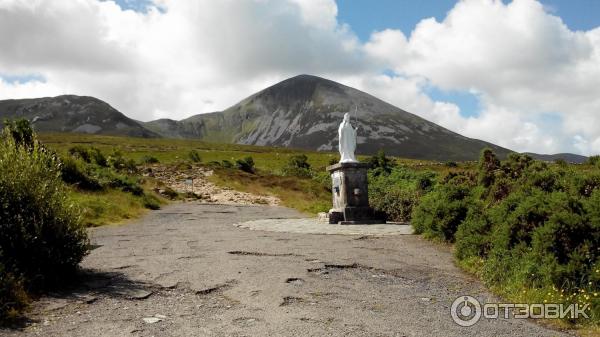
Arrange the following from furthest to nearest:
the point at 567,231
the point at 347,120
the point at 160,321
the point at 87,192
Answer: the point at 87,192
the point at 347,120
the point at 567,231
the point at 160,321

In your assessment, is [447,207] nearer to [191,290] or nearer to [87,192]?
[191,290]

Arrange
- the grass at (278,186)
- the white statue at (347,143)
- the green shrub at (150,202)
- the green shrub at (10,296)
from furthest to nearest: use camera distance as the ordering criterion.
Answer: the grass at (278,186)
the green shrub at (150,202)
the white statue at (347,143)
the green shrub at (10,296)

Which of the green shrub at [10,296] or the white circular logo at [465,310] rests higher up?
the green shrub at [10,296]

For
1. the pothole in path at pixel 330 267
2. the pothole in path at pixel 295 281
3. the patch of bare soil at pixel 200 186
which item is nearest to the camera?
the pothole in path at pixel 295 281

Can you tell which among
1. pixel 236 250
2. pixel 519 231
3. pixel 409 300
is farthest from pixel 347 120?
pixel 409 300

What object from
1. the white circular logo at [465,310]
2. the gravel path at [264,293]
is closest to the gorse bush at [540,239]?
the gravel path at [264,293]

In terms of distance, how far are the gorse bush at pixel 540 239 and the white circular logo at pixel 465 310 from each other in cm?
71

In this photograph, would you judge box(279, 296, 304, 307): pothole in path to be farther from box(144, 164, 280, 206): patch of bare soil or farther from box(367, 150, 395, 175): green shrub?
box(367, 150, 395, 175): green shrub

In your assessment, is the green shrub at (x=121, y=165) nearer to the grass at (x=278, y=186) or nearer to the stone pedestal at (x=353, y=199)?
the grass at (x=278, y=186)

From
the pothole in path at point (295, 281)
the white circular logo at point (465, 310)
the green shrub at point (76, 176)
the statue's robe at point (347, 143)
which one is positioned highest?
the statue's robe at point (347, 143)

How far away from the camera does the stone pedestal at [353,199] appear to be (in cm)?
1972

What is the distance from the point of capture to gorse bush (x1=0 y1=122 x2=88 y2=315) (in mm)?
7375

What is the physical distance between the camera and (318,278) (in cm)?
877

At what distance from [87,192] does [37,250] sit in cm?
1868
